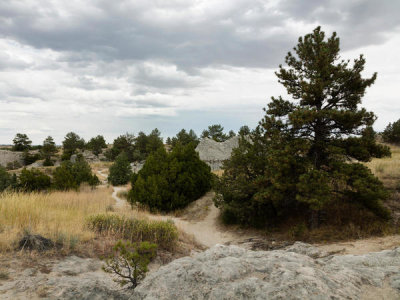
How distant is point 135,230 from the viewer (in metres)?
7.86

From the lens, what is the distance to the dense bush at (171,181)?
48.9ft

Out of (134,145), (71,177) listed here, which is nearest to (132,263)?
(71,177)

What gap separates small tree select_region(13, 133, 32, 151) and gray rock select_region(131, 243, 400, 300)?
233ft

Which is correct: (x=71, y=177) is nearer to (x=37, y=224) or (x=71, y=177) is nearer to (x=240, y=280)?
(x=37, y=224)

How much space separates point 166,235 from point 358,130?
7607mm

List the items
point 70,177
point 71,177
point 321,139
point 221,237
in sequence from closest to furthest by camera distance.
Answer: point 321,139
point 221,237
point 70,177
point 71,177

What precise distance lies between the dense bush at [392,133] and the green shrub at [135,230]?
38694 millimetres

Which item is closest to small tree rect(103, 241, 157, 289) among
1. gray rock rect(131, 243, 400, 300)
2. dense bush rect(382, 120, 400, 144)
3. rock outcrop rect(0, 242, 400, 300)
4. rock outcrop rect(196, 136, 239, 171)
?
rock outcrop rect(0, 242, 400, 300)

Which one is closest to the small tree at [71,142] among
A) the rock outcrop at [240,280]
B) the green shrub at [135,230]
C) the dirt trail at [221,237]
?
the dirt trail at [221,237]

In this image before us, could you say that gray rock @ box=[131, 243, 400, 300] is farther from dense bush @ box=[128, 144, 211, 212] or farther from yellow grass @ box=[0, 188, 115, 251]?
dense bush @ box=[128, 144, 211, 212]

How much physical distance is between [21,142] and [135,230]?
224 feet

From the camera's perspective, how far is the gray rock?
2.81 metres

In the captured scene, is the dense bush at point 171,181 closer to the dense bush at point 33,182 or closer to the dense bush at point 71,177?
the dense bush at point 71,177

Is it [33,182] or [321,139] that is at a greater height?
[321,139]
